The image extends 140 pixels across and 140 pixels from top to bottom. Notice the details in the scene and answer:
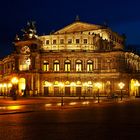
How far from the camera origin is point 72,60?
108 meters

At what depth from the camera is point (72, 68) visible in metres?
107

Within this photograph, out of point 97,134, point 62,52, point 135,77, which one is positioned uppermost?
point 62,52

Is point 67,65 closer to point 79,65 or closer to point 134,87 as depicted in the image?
point 79,65

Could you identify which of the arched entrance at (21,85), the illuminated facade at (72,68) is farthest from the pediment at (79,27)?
the arched entrance at (21,85)

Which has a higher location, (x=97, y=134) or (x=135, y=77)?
(x=135, y=77)

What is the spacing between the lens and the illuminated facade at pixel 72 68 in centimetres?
10519

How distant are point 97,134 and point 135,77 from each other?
311ft

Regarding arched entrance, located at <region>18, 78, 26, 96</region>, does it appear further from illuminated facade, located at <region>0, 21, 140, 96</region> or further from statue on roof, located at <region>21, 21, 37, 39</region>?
Result: statue on roof, located at <region>21, 21, 37, 39</region>

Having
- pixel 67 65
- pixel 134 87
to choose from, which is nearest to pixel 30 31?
pixel 67 65

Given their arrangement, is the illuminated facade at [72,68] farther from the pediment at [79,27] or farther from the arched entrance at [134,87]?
the pediment at [79,27]

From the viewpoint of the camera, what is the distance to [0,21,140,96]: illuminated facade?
10519 centimetres

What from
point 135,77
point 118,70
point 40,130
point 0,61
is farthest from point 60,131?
point 0,61

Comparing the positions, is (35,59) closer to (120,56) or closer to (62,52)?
(62,52)

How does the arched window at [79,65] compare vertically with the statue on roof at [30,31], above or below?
below
